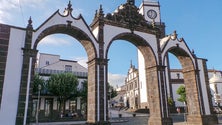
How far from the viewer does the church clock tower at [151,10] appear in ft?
136

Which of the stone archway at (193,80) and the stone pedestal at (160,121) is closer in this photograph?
the stone pedestal at (160,121)

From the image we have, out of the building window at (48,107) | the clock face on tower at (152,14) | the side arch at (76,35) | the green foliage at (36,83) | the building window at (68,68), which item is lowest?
the building window at (48,107)

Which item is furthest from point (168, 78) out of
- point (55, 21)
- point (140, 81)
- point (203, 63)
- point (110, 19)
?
point (55, 21)

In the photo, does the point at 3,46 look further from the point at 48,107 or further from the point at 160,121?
the point at 48,107

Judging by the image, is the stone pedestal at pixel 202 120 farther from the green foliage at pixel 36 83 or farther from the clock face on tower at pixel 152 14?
the clock face on tower at pixel 152 14

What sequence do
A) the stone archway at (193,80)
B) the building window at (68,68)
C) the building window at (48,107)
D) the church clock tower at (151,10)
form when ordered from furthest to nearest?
the church clock tower at (151,10) → the building window at (68,68) → the building window at (48,107) → the stone archway at (193,80)

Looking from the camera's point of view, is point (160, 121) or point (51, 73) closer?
point (160, 121)

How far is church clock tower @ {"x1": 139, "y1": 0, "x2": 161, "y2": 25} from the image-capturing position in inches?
1628

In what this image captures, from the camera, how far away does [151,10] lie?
41906mm

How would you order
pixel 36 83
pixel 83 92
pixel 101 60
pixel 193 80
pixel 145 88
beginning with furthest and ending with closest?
pixel 145 88 → pixel 83 92 → pixel 36 83 → pixel 193 80 → pixel 101 60

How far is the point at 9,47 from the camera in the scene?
11031 millimetres

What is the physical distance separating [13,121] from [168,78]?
33.9m

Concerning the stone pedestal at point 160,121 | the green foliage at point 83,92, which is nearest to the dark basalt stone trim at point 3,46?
the stone pedestal at point 160,121

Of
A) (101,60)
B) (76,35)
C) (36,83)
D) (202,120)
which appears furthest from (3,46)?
(36,83)
